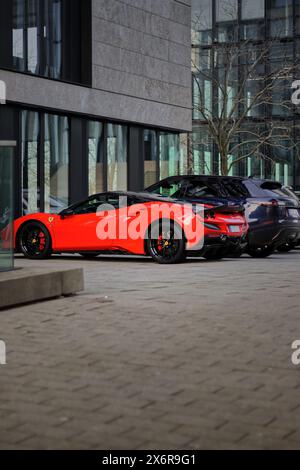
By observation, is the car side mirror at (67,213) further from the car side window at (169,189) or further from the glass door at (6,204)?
the glass door at (6,204)

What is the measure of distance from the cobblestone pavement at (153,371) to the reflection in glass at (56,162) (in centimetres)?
1387

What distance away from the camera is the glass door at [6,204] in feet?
36.2

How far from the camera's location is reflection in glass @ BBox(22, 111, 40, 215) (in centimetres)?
2489

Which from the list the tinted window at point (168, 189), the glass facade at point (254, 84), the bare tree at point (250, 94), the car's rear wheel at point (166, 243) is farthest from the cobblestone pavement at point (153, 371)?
the glass facade at point (254, 84)

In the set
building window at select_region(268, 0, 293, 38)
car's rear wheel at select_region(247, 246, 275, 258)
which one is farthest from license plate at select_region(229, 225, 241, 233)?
building window at select_region(268, 0, 293, 38)

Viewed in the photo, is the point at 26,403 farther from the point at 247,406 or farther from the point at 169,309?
the point at 169,309

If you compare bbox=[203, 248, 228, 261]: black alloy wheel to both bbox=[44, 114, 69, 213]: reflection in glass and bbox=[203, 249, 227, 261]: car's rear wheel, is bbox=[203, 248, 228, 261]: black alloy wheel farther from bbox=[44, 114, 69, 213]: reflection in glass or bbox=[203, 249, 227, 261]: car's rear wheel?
bbox=[44, 114, 69, 213]: reflection in glass

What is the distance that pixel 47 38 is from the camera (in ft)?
85.8

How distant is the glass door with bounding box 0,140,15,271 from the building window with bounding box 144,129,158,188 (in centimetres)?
2032

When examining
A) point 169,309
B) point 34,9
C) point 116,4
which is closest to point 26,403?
point 169,309

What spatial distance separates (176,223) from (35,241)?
3.29m
